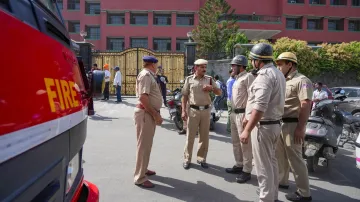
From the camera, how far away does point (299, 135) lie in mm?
3645

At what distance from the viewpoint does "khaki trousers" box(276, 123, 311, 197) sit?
363 cm

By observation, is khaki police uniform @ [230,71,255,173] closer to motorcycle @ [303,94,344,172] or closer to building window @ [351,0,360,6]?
motorcycle @ [303,94,344,172]

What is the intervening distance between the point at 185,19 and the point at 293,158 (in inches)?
1276

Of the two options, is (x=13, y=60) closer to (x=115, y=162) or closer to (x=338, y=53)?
(x=115, y=162)

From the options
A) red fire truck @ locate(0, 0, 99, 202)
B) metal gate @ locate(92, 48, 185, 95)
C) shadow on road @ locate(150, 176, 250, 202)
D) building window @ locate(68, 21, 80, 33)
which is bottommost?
shadow on road @ locate(150, 176, 250, 202)

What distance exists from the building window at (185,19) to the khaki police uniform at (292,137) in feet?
104

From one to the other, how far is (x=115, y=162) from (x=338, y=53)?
15.1m

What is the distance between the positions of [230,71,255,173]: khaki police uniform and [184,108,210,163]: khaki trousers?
482 mm

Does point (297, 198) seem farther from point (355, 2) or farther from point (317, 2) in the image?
point (355, 2)

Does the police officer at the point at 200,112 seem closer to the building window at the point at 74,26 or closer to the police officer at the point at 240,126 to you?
the police officer at the point at 240,126

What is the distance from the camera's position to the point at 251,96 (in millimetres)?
3354

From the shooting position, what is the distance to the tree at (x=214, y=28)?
85.6 feet

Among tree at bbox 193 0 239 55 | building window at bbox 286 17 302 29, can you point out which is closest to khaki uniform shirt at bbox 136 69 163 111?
tree at bbox 193 0 239 55

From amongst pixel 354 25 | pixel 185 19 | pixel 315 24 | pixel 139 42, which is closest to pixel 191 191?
pixel 139 42
